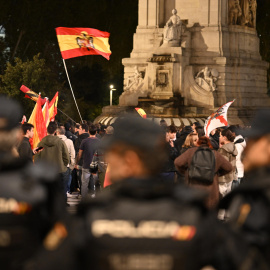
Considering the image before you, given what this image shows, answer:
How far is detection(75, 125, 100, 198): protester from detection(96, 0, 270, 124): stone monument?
53.9ft

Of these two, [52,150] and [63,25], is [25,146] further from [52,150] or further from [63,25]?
[63,25]

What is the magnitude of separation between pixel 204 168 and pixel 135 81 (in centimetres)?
2625

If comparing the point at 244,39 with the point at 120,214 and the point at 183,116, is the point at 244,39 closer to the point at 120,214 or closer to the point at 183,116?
the point at 183,116

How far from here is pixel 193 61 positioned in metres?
35.6

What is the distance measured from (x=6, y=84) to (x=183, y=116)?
14164 mm

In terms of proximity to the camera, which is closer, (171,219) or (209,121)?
(171,219)

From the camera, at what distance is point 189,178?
959 cm

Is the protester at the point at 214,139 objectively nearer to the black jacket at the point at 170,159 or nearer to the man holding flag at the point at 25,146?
the black jacket at the point at 170,159

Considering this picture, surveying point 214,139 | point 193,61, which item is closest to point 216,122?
point 214,139

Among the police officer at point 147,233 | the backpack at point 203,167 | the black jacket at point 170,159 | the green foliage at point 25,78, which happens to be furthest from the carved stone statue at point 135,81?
the police officer at point 147,233

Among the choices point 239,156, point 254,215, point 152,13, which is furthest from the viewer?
point 152,13

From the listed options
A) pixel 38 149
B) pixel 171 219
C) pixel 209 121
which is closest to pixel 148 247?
pixel 171 219

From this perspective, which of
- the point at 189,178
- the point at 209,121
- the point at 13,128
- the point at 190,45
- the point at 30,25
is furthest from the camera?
the point at 30,25

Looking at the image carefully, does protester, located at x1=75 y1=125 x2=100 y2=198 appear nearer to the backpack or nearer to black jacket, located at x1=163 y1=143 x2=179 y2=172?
black jacket, located at x1=163 y1=143 x2=179 y2=172
